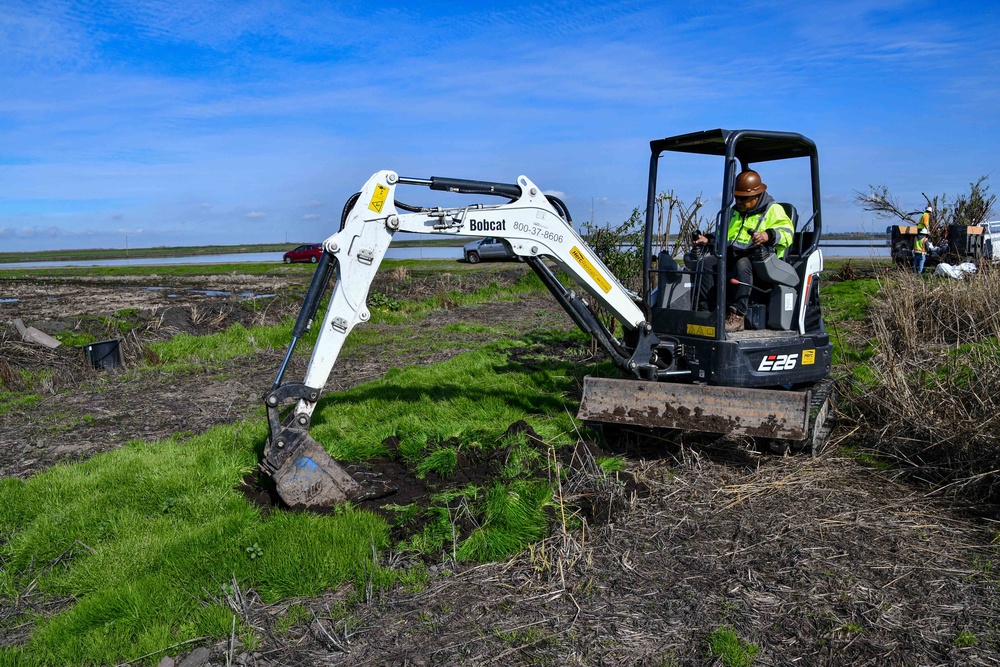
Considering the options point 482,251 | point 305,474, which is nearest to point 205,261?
point 482,251

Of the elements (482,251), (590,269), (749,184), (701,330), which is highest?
(482,251)

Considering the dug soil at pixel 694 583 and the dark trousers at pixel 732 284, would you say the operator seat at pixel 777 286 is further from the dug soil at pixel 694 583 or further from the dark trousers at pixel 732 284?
the dug soil at pixel 694 583

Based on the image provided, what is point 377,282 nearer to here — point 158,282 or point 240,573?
point 158,282

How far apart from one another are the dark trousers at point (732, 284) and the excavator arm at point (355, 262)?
4.12ft

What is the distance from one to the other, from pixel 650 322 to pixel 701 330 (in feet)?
2.04

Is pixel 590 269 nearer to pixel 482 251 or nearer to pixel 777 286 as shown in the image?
pixel 777 286

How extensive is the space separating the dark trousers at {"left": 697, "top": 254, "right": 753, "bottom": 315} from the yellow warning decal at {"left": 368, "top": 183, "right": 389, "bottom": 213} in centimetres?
284

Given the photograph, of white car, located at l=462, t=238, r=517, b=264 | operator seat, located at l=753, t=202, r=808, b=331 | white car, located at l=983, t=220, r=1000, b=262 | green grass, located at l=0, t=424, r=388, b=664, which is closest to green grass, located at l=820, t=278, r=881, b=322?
white car, located at l=983, t=220, r=1000, b=262

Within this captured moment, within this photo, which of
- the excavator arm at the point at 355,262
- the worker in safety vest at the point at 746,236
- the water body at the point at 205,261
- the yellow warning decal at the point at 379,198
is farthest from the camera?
the water body at the point at 205,261

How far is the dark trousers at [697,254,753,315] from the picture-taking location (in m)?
6.99

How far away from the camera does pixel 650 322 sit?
24.1ft

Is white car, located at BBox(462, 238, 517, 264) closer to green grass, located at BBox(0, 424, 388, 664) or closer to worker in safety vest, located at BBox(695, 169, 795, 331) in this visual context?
worker in safety vest, located at BBox(695, 169, 795, 331)

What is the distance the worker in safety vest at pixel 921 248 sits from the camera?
57.5 ft

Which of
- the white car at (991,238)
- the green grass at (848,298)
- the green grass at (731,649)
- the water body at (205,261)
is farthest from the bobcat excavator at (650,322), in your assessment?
the water body at (205,261)
